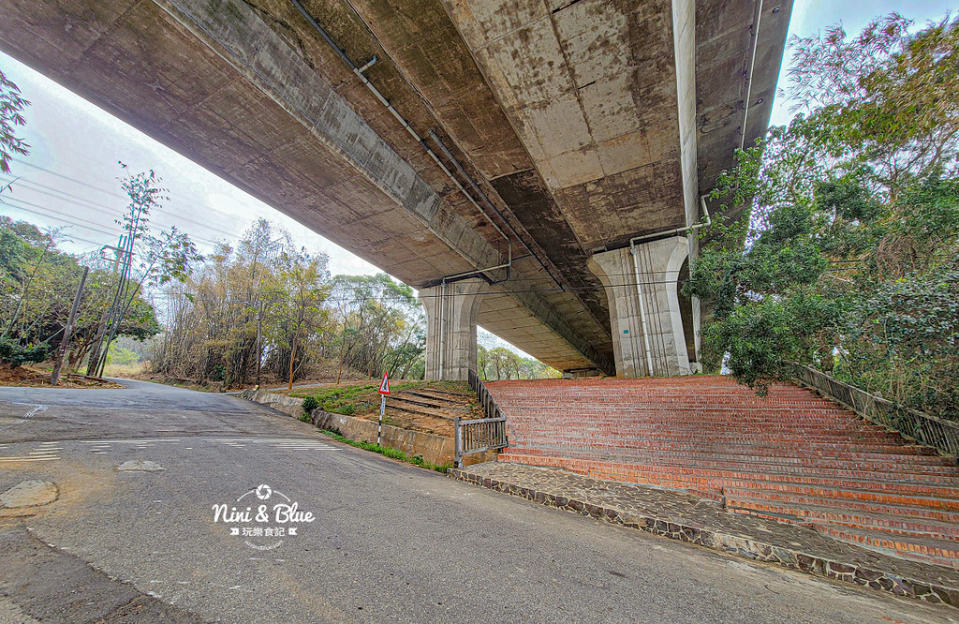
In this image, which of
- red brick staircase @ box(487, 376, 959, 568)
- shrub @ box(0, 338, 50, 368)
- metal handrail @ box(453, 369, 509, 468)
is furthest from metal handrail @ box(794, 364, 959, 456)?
shrub @ box(0, 338, 50, 368)

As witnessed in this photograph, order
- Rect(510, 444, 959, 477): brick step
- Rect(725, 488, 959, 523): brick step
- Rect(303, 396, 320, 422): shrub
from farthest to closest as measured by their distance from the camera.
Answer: Rect(303, 396, 320, 422): shrub → Rect(510, 444, 959, 477): brick step → Rect(725, 488, 959, 523): brick step

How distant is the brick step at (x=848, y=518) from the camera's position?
4.02 meters

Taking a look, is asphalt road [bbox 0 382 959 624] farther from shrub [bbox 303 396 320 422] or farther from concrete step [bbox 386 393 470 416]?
shrub [bbox 303 396 320 422]

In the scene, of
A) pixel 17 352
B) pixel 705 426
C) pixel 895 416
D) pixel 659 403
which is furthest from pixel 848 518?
pixel 17 352

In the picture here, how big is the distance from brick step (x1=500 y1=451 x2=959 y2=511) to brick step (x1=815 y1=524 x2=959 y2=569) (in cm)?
94

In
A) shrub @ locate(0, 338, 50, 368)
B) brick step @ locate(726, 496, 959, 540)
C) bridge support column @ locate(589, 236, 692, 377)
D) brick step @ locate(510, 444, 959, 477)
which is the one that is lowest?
brick step @ locate(726, 496, 959, 540)

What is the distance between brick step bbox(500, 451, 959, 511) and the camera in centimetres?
485

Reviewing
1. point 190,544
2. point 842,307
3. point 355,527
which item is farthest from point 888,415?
point 190,544

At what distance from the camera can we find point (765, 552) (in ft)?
11.5

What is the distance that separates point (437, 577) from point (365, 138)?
990cm

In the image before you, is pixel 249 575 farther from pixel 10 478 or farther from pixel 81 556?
pixel 10 478

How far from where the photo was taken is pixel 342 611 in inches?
79.5

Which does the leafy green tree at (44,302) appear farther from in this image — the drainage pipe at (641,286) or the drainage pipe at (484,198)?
the drainage pipe at (641,286)

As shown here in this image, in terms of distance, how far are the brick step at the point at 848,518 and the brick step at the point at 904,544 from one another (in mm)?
107
